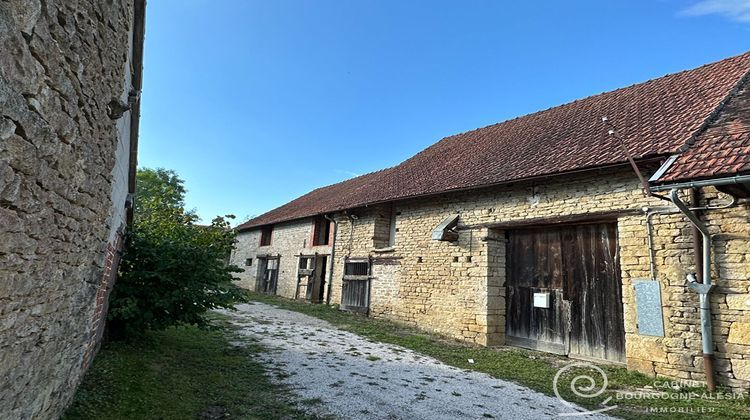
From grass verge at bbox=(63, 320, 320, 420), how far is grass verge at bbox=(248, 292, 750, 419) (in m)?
3.28

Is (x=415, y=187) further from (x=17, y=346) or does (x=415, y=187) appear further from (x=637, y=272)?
(x=17, y=346)

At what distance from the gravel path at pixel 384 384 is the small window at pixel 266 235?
473 inches

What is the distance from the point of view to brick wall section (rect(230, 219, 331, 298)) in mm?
15953

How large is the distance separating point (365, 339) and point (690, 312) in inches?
214

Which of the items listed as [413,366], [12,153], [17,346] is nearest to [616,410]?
[413,366]

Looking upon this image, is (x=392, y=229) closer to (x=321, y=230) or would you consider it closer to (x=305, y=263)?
(x=321, y=230)

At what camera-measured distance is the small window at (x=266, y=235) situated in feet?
64.0

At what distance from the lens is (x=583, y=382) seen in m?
5.68

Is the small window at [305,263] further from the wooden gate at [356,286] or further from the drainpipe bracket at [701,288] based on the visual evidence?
the drainpipe bracket at [701,288]

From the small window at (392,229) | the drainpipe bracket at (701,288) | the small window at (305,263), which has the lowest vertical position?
the drainpipe bracket at (701,288)

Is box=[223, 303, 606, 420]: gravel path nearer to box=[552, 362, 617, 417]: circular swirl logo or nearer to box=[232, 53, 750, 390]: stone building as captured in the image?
box=[552, 362, 617, 417]: circular swirl logo

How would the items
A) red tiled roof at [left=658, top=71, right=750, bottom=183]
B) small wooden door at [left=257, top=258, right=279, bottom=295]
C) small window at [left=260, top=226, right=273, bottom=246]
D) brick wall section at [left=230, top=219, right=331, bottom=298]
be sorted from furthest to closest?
small window at [left=260, top=226, right=273, bottom=246], small wooden door at [left=257, top=258, right=279, bottom=295], brick wall section at [left=230, top=219, right=331, bottom=298], red tiled roof at [left=658, top=71, right=750, bottom=183]
